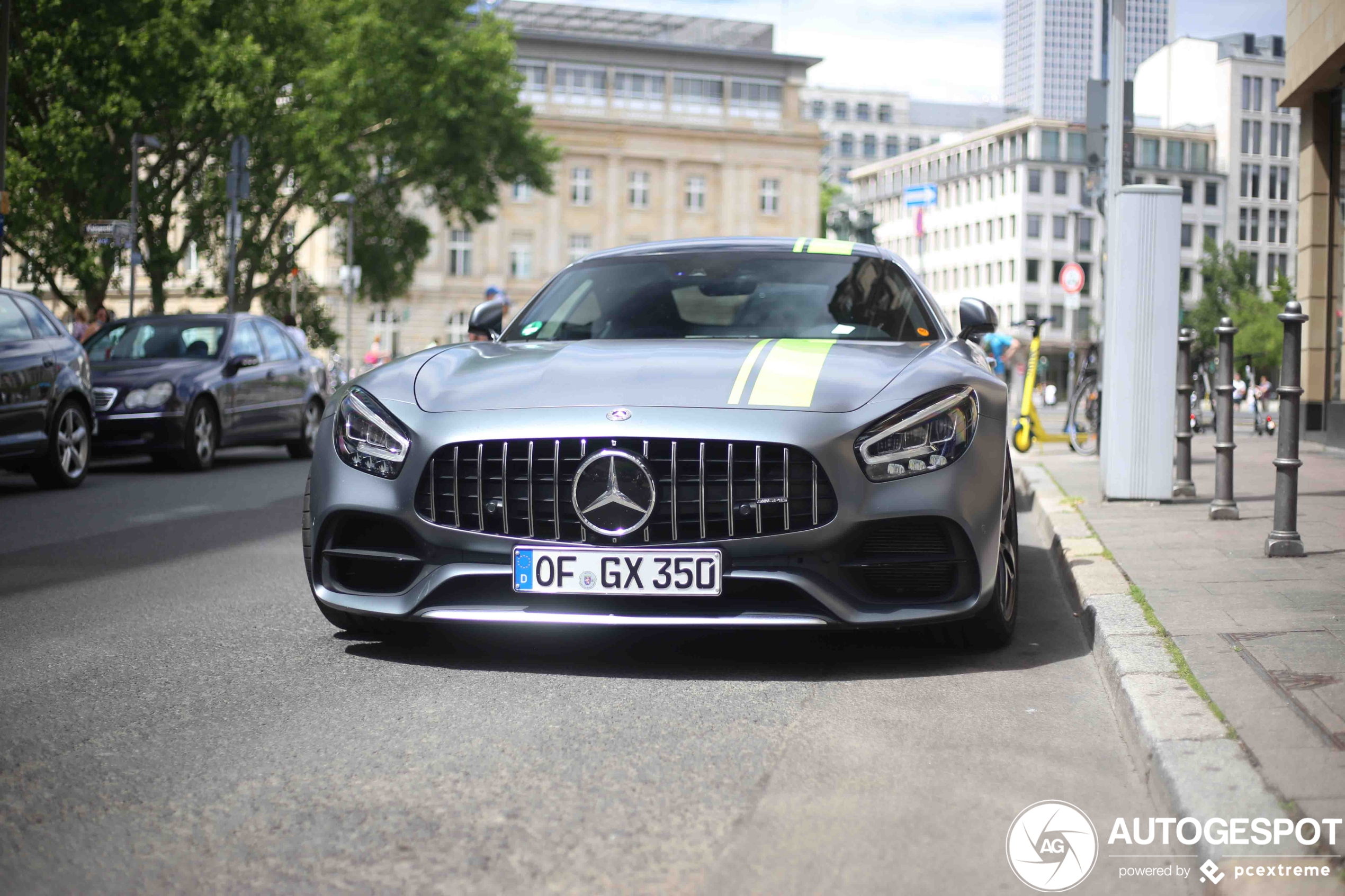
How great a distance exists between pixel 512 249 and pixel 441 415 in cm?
8348

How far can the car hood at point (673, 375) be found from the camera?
4914 mm

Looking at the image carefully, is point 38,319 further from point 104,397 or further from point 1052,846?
point 1052,846

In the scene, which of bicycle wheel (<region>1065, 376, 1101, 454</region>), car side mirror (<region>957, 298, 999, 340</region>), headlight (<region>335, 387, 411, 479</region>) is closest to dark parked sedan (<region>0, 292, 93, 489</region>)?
headlight (<region>335, 387, 411, 479</region>)

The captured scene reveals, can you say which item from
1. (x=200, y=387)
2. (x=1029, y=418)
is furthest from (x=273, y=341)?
(x=1029, y=418)

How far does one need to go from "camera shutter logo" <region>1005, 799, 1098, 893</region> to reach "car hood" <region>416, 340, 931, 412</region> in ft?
5.40

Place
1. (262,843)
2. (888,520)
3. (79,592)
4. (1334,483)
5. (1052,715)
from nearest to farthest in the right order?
(262,843)
(1052,715)
(888,520)
(79,592)
(1334,483)

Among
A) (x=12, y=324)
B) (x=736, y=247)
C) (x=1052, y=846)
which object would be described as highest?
(x=736, y=247)

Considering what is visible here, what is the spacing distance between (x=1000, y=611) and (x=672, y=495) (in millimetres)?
1217

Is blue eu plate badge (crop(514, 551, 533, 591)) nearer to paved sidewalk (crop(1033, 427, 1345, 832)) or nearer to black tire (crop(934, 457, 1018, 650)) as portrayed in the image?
black tire (crop(934, 457, 1018, 650))

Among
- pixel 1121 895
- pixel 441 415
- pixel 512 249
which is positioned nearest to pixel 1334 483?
pixel 441 415

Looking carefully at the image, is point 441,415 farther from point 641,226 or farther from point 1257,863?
point 641,226

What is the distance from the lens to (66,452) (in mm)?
12719

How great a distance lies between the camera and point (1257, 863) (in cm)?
287

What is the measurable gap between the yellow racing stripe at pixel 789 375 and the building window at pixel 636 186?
84712 mm
